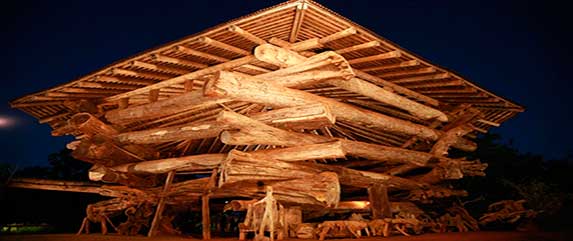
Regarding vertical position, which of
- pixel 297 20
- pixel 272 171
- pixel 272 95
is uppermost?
pixel 297 20

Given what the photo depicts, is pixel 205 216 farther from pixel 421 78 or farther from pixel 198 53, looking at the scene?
pixel 421 78

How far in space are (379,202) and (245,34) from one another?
592 centimetres

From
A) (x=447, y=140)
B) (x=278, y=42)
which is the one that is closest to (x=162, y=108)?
(x=278, y=42)

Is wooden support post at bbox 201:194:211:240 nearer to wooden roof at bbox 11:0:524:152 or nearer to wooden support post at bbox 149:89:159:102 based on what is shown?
wooden roof at bbox 11:0:524:152

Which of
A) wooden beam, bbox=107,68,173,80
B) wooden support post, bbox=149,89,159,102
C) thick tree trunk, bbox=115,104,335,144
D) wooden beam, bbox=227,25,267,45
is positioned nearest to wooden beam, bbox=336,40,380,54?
thick tree trunk, bbox=115,104,335,144

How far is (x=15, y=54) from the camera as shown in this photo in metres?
90.4

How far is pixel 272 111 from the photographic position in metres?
7.46

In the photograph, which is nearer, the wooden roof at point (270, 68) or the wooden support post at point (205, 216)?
the wooden roof at point (270, 68)

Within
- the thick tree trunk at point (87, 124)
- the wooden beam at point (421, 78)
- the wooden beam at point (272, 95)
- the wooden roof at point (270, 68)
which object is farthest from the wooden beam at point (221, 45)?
the thick tree trunk at point (87, 124)

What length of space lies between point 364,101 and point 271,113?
9.43 feet

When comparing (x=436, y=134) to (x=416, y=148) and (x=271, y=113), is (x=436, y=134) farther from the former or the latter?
(x=271, y=113)

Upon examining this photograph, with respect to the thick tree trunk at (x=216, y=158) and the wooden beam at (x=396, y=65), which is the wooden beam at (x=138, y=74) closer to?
the thick tree trunk at (x=216, y=158)

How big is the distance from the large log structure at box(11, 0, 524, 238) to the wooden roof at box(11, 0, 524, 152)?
3 centimetres

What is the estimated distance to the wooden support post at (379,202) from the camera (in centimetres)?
1016
